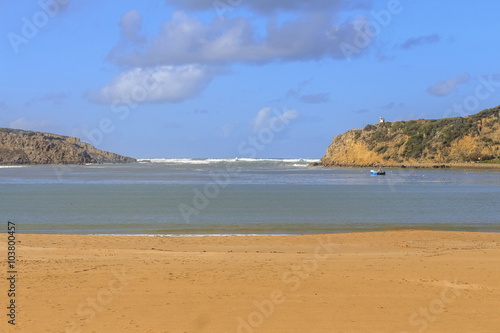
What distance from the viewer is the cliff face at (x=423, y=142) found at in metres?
146

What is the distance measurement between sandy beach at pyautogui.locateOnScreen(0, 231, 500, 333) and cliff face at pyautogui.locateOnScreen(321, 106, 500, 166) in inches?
5357

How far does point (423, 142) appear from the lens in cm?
15962

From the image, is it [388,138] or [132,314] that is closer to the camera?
[132,314]

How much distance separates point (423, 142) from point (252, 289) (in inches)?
6175

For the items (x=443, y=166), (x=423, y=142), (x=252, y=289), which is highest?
(x=423, y=142)

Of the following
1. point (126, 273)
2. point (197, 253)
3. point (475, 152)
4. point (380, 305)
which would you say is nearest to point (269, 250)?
point (197, 253)

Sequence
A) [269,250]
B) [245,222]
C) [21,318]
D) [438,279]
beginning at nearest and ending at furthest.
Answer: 1. [21,318]
2. [438,279]
3. [269,250]
4. [245,222]

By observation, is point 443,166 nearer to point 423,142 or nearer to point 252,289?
point 423,142

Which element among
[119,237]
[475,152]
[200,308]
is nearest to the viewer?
[200,308]

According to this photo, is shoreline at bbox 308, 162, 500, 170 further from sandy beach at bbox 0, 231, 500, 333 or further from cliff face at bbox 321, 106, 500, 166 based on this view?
sandy beach at bbox 0, 231, 500, 333

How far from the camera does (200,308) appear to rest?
10586mm

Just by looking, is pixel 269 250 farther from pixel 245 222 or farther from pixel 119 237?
pixel 245 222

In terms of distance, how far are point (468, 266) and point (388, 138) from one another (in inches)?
6447

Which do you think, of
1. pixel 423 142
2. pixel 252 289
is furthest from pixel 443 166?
pixel 252 289
